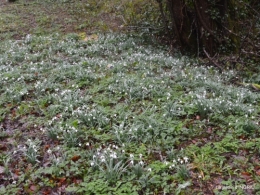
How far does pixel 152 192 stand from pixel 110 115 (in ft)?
6.86

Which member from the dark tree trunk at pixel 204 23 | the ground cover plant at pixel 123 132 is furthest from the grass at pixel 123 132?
the dark tree trunk at pixel 204 23

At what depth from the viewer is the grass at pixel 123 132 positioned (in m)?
3.79

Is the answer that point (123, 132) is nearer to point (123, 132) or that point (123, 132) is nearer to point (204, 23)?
point (123, 132)

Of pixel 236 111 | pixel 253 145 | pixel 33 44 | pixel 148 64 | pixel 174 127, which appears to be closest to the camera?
pixel 253 145

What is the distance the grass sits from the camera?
3793mm

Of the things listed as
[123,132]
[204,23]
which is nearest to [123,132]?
[123,132]

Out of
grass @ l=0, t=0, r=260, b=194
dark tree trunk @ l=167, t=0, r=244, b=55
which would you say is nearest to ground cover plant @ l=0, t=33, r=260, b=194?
grass @ l=0, t=0, r=260, b=194

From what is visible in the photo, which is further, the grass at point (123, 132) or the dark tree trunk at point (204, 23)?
the dark tree trunk at point (204, 23)

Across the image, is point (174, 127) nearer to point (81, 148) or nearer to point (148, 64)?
point (81, 148)

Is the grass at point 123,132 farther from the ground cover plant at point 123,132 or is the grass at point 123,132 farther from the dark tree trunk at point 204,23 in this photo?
the dark tree trunk at point 204,23

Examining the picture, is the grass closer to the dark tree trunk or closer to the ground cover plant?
the ground cover plant

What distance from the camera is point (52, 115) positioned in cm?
559

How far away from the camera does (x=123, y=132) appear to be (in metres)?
4.70

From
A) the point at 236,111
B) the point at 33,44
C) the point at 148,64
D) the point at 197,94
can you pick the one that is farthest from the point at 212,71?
the point at 33,44
